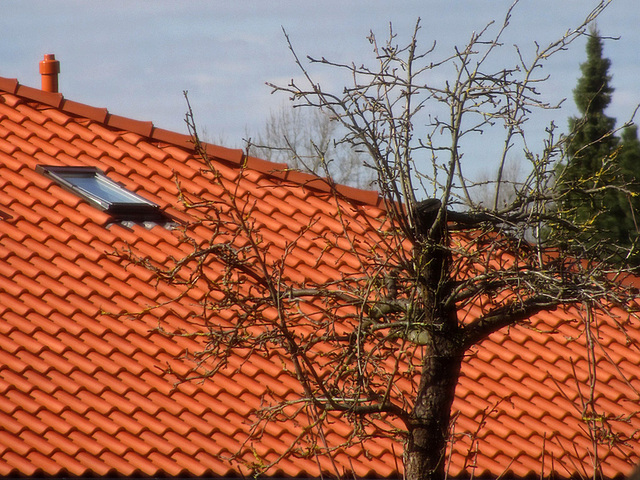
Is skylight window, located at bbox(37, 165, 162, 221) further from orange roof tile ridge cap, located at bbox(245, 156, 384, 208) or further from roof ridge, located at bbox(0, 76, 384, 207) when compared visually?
orange roof tile ridge cap, located at bbox(245, 156, 384, 208)

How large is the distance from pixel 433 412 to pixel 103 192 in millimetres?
4914

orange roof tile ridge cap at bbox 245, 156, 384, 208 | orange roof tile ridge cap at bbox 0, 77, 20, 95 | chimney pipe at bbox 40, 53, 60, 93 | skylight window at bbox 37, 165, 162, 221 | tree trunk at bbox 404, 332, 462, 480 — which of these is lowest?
tree trunk at bbox 404, 332, 462, 480

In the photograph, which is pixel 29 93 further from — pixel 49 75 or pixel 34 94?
pixel 49 75

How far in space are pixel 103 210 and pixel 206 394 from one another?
2325mm

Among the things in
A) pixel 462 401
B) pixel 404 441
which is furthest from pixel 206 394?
pixel 404 441

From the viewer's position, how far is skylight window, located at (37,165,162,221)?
306 inches

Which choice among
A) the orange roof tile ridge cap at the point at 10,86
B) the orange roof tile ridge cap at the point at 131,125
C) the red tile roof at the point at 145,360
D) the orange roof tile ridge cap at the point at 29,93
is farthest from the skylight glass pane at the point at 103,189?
the orange roof tile ridge cap at the point at 10,86

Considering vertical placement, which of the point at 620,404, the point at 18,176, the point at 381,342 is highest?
the point at 18,176

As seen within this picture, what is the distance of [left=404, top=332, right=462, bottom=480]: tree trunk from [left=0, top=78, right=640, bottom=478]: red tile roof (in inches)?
9.7

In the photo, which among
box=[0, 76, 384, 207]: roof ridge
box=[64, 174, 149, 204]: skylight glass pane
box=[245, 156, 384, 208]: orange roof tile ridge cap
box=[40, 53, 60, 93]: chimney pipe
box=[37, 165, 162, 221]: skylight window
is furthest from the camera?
box=[40, 53, 60, 93]: chimney pipe

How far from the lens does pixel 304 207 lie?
858 cm

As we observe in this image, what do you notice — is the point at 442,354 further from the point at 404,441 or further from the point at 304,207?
the point at 304,207

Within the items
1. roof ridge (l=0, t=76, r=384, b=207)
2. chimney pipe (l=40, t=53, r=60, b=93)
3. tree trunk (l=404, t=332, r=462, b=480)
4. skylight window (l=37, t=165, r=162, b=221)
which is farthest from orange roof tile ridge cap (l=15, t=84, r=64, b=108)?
tree trunk (l=404, t=332, r=462, b=480)

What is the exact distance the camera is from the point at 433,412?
13.6 ft
